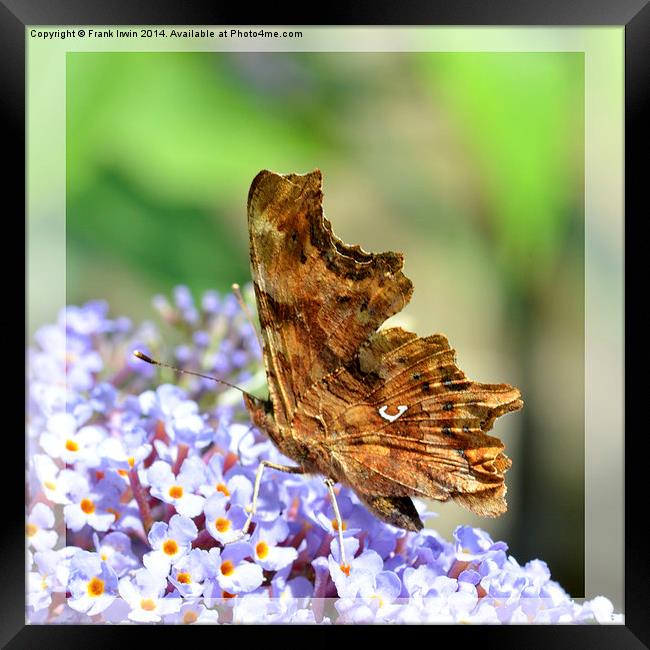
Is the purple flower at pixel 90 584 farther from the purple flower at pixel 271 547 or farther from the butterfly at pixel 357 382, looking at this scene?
the butterfly at pixel 357 382

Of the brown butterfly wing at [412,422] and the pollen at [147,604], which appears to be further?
the brown butterfly wing at [412,422]

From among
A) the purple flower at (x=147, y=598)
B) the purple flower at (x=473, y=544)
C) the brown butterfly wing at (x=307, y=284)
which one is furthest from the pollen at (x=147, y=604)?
the purple flower at (x=473, y=544)

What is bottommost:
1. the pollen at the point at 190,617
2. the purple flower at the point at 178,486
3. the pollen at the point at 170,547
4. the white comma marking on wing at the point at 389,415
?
the pollen at the point at 190,617

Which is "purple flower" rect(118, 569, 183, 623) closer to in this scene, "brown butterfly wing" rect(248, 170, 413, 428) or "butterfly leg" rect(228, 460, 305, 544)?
"butterfly leg" rect(228, 460, 305, 544)

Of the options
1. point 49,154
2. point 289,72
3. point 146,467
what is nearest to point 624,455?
point 146,467

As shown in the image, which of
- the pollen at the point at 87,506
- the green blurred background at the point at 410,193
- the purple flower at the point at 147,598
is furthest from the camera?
the green blurred background at the point at 410,193

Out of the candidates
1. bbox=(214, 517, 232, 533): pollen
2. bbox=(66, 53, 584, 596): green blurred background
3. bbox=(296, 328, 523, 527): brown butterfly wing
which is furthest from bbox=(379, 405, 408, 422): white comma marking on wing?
bbox=(66, 53, 584, 596): green blurred background
